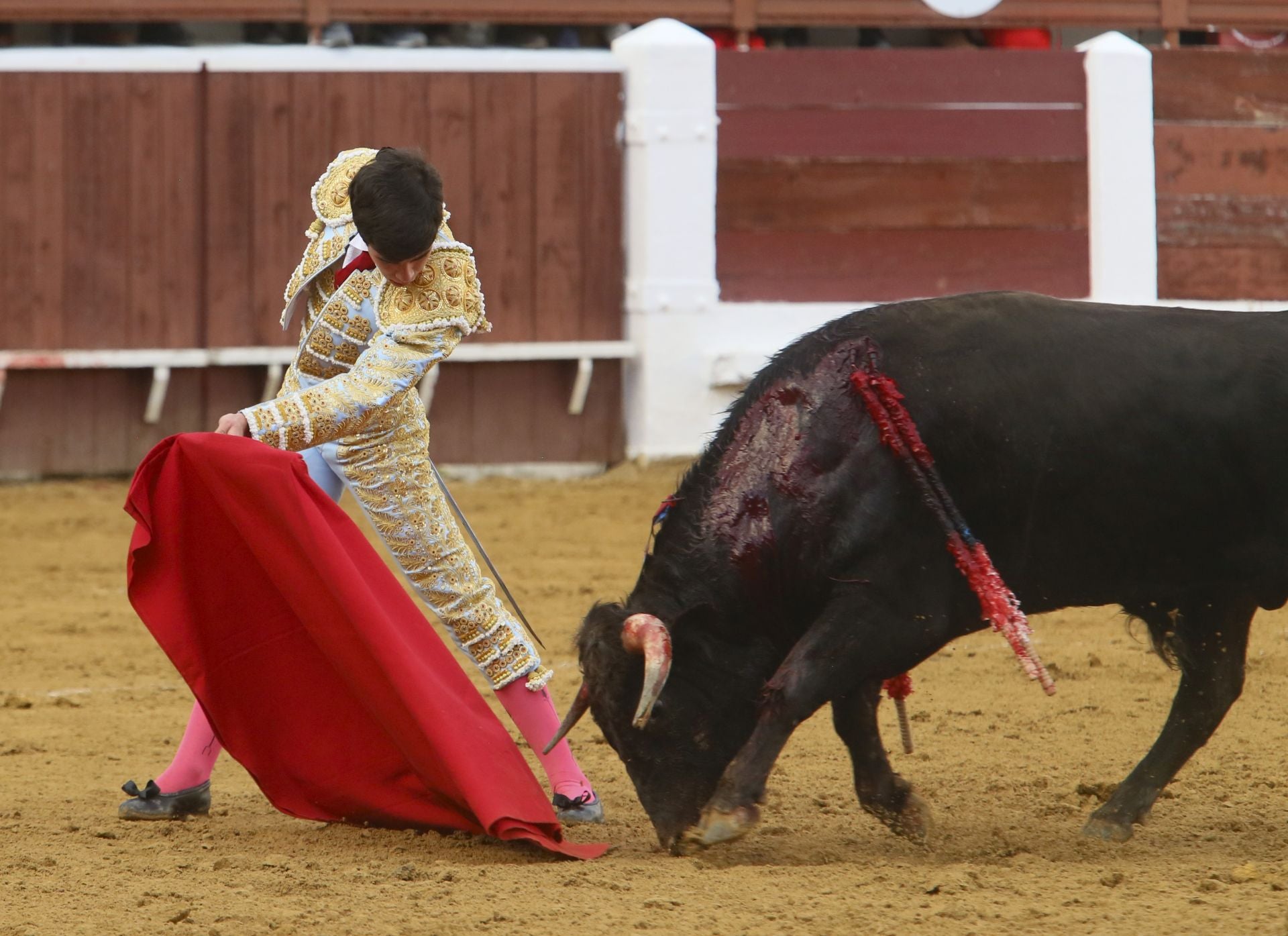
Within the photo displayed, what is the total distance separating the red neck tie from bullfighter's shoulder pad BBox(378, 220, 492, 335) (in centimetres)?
8

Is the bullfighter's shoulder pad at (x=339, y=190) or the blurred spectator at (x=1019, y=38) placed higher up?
the blurred spectator at (x=1019, y=38)

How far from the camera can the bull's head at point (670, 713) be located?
2979mm

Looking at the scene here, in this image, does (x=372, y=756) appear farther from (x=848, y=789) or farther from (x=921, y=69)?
(x=921, y=69)

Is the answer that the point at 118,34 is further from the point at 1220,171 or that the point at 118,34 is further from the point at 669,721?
the point at 669,721

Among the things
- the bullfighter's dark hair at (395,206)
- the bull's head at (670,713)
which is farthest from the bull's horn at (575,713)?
the bullfighter's dark hair at (395,206)

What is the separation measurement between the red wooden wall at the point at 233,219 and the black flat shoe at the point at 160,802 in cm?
426

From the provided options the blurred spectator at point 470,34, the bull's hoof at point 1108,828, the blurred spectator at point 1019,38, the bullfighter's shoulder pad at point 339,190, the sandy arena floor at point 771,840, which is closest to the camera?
the sandy arena floor at point 771,840

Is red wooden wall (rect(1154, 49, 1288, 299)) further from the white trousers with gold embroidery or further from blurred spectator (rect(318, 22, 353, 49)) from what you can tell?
the white trousers with gold embroidery

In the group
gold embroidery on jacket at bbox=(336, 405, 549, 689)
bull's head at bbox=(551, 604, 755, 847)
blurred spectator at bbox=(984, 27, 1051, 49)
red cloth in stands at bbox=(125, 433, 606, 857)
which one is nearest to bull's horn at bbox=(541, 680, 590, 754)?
bull's head at bbox=(551, 604, 755, 847)

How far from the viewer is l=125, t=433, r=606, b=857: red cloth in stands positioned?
118 inches

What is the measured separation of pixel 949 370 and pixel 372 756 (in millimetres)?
1145

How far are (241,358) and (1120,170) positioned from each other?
3.70 meters

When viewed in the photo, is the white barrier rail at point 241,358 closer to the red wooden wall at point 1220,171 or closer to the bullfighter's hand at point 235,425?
the red wooden wall at point 1220,171

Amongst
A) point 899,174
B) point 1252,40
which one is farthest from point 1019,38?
point 1252,40
